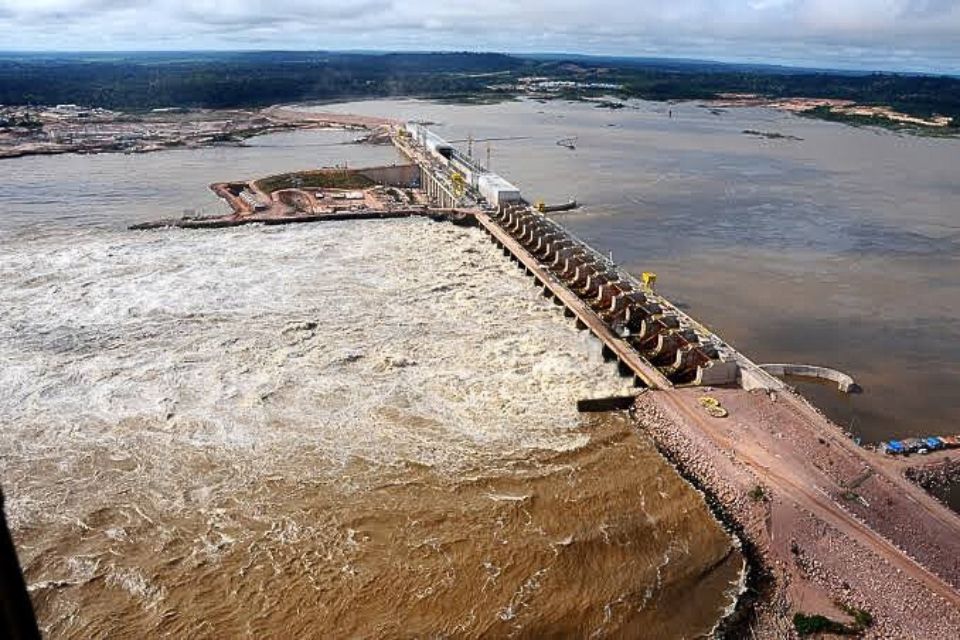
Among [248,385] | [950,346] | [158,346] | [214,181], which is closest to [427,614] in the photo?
[248,385]

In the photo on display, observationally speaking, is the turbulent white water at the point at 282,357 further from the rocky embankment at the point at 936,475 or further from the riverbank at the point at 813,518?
the rocky embankment at the point at 936,475

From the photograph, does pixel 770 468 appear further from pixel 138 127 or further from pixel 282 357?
pixel 138 127

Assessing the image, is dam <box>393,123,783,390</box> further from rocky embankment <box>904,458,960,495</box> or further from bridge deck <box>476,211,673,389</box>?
rocky embankment <box>904,458,960,495</box>

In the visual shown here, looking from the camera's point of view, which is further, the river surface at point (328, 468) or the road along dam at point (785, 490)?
the river surface at point (328, 468)

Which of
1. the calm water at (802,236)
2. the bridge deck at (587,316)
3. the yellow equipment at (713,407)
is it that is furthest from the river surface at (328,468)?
the calm water at (802,236)

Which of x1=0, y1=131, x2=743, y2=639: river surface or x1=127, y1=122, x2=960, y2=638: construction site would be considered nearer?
x1=127, y1=122, x2=960, y2=638: construction site

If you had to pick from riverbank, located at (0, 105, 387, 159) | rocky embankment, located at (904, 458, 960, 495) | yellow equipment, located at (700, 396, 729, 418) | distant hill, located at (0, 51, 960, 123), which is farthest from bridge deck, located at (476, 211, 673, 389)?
distant hill, located at (0, 51, 960, 123)
